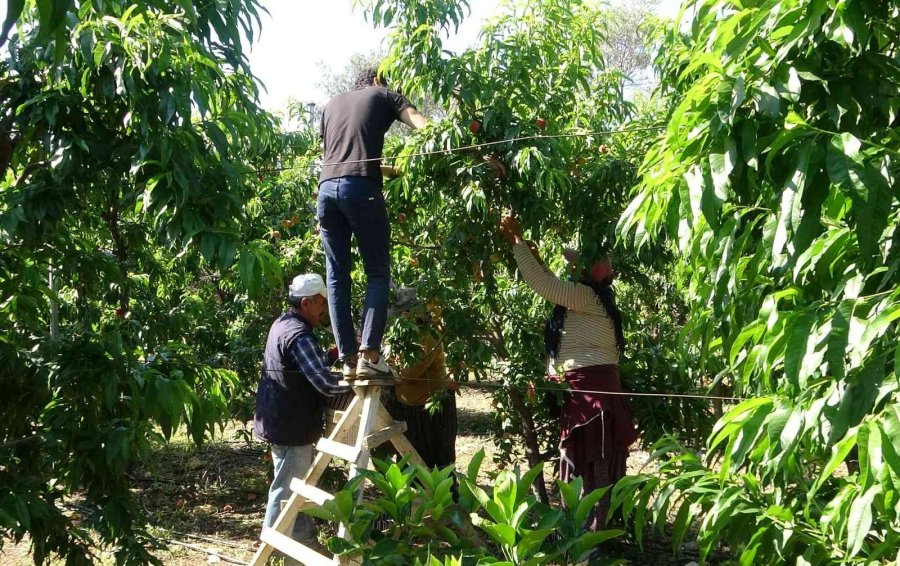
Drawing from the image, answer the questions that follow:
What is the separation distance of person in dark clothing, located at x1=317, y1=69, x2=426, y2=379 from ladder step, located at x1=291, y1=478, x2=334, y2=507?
0.52 m

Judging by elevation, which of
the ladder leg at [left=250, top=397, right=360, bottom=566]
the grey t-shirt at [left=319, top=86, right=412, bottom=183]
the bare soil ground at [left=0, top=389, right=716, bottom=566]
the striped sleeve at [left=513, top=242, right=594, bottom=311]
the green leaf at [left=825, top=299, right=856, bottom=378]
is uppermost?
the grey t-shirt at [left=319, top=86, right=412, bottom=183]

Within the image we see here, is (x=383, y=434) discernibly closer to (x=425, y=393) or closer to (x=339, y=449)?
(x=339, y=449)

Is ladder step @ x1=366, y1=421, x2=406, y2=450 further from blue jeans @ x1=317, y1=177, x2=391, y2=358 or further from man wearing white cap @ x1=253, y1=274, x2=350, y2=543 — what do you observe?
man wearing white cap @ x1=253, y1=274, x2=350, y2=543

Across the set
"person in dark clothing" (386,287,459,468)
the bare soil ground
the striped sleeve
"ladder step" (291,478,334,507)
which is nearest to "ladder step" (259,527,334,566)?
"ladder step" (291,478,334,507)

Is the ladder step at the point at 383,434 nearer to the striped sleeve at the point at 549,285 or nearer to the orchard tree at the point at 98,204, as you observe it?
the orchard tree at the point at 98,204

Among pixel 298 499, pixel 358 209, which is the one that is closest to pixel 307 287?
pixel 358 209

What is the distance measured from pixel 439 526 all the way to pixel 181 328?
14.0 ft

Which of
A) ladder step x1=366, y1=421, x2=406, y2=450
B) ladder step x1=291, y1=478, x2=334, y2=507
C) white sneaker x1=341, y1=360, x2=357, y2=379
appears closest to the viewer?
ladder step x1=291, y1=478, x2=334, y2=507

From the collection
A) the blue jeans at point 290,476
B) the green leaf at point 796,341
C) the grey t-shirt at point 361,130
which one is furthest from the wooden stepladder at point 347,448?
the green leaf at point 796,341

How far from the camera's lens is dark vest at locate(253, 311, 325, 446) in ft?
14.8

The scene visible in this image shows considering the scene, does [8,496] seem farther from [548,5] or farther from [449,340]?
[548,5]

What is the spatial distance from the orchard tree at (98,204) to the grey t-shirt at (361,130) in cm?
54

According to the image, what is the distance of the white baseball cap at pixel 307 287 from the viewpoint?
4.59m

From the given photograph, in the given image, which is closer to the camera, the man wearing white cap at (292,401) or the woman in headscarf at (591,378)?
the man wearing white cap at (292,401)
